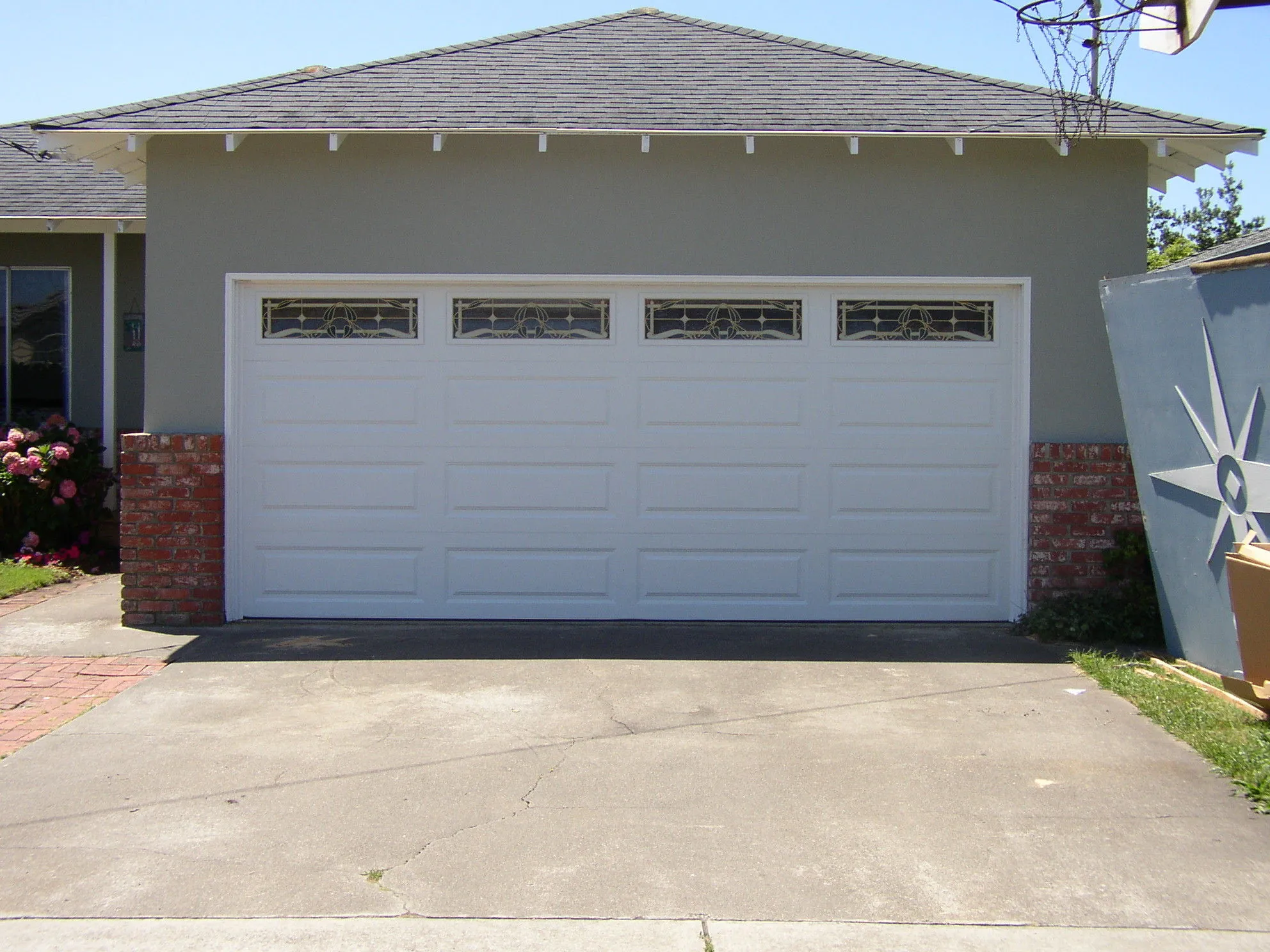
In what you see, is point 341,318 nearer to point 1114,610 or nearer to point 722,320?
point 722,320

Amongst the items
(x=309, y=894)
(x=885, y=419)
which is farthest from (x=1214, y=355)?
(x=309, y=894)

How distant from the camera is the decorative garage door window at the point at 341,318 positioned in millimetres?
8172

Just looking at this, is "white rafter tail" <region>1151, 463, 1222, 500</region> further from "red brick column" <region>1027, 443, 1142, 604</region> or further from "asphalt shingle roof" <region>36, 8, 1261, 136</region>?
"asphalt shingle roof" <region>36, 8, 1261, 136</region>

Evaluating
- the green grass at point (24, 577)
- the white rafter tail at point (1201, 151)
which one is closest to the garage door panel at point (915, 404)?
the white rafter tail at point (1201, 151)

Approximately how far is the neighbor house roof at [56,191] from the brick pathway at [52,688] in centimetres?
481

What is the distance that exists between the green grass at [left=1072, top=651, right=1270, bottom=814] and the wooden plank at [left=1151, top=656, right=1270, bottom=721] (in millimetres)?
33

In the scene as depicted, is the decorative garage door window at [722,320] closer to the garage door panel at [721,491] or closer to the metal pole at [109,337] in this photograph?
the garage door panel at [721,491]

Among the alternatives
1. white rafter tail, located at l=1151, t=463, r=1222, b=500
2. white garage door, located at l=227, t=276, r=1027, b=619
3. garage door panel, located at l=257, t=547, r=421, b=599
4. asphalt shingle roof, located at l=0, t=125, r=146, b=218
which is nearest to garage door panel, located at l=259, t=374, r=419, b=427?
white garage door, located at l=227, t=276, r=1027, b=619

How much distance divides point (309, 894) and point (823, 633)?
183 inches

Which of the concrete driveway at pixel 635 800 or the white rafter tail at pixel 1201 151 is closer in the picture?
the concrete driveway at pixel 635 800

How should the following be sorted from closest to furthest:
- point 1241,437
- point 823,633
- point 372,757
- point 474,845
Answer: point 474,845, point 372,757, point 1241,437, point 823,633

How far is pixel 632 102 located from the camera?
26.7 ft

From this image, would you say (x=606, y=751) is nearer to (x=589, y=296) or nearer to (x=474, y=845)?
(x=474, y=845)

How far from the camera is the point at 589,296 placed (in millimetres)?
8148
